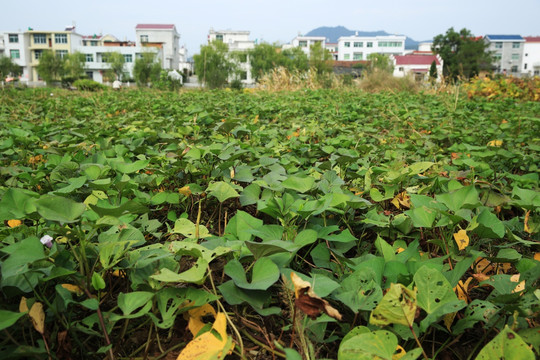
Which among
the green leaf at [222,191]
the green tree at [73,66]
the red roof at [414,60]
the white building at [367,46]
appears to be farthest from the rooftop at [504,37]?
the green leaf at [222,191]

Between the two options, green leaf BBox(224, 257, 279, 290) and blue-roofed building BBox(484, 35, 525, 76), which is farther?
blue-roofed building BBox(484, 35, 525, 76)

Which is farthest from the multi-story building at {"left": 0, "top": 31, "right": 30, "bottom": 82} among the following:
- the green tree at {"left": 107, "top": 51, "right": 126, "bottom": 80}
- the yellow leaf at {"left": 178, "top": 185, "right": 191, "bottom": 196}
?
the yellow leaf at {"left": 178, "top": 185, "right": 191, "bottom": 196}

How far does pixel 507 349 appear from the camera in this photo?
Result: 23.3 inches

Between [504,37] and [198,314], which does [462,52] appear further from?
[198,314]

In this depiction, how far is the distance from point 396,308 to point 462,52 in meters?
43.4

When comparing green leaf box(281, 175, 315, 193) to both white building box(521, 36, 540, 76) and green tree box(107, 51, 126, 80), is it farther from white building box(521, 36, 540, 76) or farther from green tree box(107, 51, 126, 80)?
white building box(521, 36, 540, 76)

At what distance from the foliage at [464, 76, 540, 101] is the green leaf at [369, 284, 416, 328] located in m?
7.35

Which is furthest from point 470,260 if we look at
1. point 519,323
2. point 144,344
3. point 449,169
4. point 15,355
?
point 449,169

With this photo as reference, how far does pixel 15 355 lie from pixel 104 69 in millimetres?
61006

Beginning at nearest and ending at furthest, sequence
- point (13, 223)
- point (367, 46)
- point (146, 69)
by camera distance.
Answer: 1. point (13, 223)
2. point (146, 69)
3. point (367, 46)

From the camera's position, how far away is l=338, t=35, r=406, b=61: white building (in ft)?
262

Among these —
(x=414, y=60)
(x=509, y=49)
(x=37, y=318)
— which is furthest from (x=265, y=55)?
(x=37, y=318)

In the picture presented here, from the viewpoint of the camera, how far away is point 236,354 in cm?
74

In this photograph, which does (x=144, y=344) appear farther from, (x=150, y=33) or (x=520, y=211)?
(x=150, y=33)
